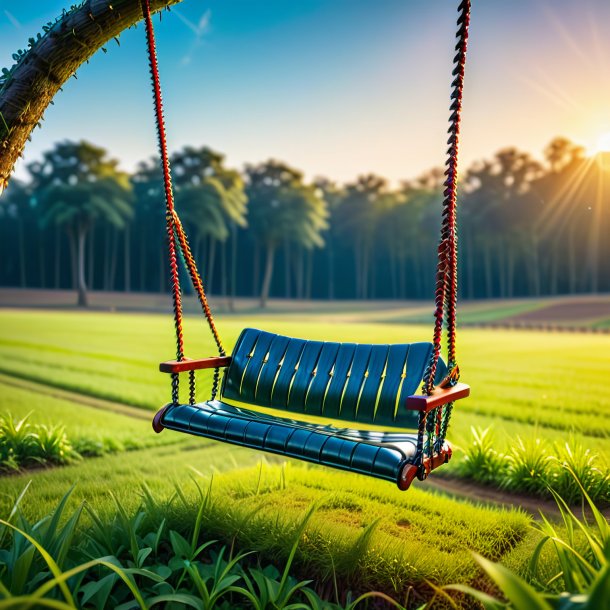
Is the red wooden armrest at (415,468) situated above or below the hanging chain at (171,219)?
below

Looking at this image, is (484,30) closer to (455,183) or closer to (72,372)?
(455,183)

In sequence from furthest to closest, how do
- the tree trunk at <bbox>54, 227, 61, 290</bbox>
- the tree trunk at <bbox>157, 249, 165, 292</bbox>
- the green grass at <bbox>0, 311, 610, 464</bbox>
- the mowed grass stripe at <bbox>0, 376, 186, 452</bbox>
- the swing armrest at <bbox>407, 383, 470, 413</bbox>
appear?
the tree trunk at <bbox>54, 227, 61, 290</bbox>, the tree trunk at <bbox>157, 249, 165, 292</bbox>, the green grass at <bbox>0, 311, 610, 464</bbox>, the mowed grass stripe at <bbox>0, 376, 186, 452</bbox>, the swing armrest at <bbox>407, 383, 470, 413</bbox>

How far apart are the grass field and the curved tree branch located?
1.80 meters

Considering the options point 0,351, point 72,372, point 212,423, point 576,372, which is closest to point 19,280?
point 0,351

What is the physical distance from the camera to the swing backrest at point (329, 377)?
116 inches

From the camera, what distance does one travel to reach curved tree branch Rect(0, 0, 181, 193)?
272cm

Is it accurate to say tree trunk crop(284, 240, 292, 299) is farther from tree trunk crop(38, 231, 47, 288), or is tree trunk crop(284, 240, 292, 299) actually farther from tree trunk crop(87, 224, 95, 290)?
tree trunk crop(38, 231, 47, 288)

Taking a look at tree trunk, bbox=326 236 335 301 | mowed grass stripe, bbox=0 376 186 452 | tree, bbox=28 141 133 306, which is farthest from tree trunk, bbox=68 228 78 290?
mowed grass stripe, bbox=0 376 186 452

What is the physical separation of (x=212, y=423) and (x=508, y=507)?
1914 millimetres

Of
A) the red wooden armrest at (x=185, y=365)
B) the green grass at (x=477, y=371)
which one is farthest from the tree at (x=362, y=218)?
the red wooden armrest at (x=185, y=365)

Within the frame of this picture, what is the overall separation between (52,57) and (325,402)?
2181 millimetres

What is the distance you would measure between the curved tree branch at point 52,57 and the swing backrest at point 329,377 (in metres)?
1.62

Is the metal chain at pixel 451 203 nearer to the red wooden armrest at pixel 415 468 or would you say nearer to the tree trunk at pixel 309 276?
the red wooden armrest at pixel 415 468

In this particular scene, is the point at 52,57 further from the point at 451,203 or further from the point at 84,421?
the point at 84,421
